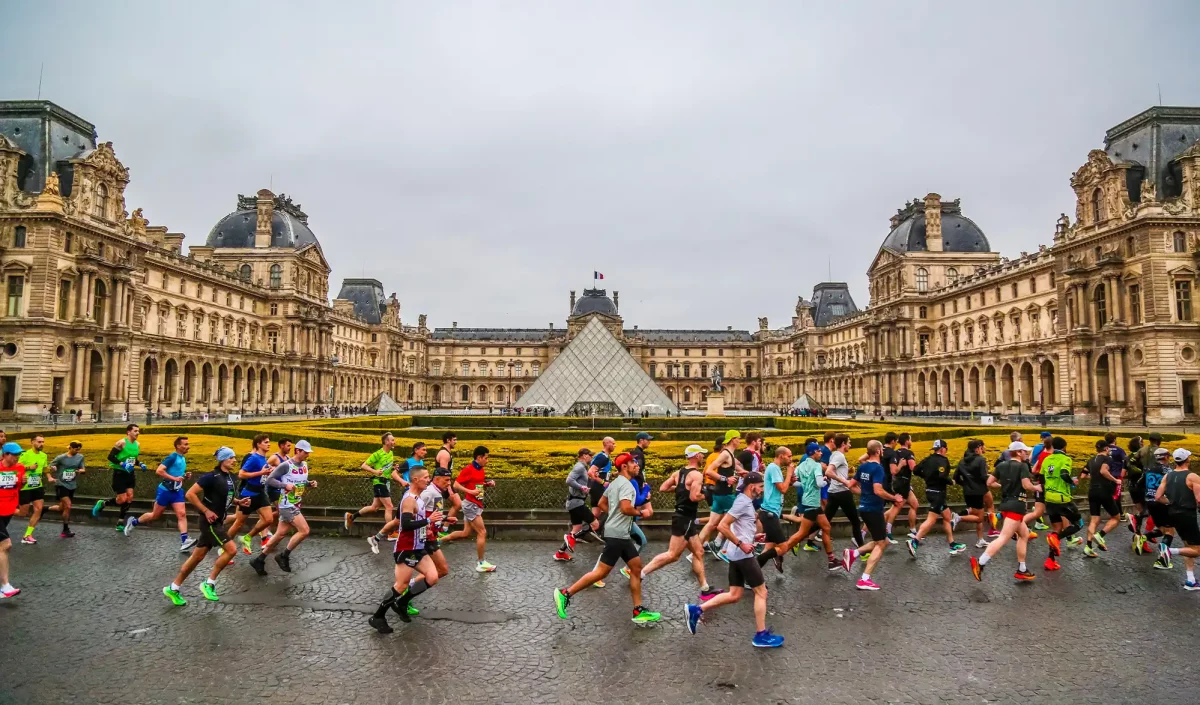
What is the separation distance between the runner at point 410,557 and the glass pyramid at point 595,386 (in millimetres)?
34033

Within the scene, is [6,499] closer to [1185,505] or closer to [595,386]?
[1185,505]

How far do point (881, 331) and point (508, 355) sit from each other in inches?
1958

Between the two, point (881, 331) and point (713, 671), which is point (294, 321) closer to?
point (881, 331)

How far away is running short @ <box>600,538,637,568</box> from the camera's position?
6227mm

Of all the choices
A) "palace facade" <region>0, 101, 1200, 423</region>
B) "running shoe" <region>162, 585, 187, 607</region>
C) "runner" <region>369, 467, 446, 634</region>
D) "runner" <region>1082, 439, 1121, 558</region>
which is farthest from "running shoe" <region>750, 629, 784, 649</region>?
"palace facade" <region>0, 101, 1200, 423</region>

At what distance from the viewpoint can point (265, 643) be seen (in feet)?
19.0

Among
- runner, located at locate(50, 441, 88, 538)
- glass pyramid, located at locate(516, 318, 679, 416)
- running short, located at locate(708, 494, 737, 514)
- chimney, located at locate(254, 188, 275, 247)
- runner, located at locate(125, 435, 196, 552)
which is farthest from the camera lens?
chimney, located at locate(254, 188, 275, 247)

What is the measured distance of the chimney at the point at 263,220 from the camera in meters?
54.8

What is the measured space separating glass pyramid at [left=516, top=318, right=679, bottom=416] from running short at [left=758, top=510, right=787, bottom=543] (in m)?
32.9

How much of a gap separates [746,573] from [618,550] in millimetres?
1254

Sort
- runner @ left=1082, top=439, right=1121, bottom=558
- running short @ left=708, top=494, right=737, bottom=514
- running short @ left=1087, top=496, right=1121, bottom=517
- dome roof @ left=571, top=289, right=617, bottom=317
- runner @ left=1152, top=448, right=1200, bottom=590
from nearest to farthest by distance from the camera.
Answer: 1. running short @ left=708, top=494, right=737, bottom=514
2. runner @ left=1152, top=448, right=1200, bottom=590
3. runner @ left=1082, top=439, right=1121, bottom=558
4. running short @ left=1087, top=496, right=1121, bottom=517
5. dome roof @ left=571, top=289, right=617, bottom=317

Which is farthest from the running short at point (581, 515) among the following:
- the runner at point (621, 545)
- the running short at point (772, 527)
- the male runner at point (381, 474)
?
the running short at point (772, 527)

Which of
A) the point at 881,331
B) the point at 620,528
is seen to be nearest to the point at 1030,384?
the point at 881,331

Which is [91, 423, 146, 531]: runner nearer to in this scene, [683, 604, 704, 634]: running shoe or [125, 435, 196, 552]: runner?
[125, 435, 196, 552]: runner
